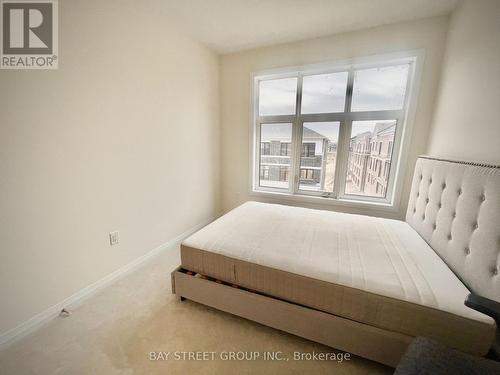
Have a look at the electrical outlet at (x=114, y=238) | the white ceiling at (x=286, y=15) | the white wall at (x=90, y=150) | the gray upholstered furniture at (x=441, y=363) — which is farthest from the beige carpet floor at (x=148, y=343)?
the white ceiling at (x=286, y=15)

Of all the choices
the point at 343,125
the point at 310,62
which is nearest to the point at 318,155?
the point at 343,125

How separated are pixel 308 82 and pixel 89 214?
9.16ft

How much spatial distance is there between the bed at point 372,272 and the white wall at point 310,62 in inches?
31.4

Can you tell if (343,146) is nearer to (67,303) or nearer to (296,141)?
(296,141)

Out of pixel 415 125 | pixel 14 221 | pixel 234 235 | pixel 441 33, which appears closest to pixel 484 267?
pixel 234 235

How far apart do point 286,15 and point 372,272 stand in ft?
7.74

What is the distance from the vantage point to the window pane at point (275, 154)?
2.86 meters

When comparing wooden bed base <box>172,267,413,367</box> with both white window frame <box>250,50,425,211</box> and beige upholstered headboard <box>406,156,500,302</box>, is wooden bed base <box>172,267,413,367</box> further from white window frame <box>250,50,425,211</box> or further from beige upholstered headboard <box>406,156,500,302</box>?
white window frame <box>250,50,425,211</box>

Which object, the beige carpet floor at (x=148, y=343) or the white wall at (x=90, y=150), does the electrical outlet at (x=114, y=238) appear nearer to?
the white wall at (x=90, y=150)

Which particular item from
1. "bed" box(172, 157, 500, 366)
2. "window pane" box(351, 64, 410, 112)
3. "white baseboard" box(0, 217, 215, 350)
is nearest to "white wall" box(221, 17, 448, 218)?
"window pane" box(351, 64, 410, 112)

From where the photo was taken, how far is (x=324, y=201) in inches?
104

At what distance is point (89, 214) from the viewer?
1569mm

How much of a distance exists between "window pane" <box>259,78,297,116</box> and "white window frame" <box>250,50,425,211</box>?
60mm

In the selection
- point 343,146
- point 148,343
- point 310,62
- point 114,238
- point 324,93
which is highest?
point 310,62
